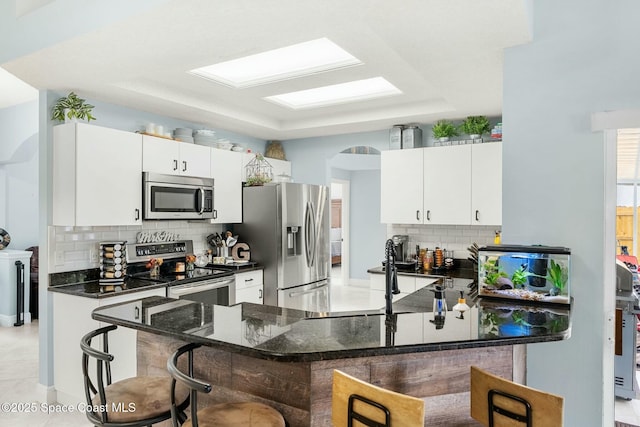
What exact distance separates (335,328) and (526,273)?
119 cm

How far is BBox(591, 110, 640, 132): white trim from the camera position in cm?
226

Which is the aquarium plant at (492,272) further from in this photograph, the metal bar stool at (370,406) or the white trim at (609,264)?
the metal bar stool at (370,406)

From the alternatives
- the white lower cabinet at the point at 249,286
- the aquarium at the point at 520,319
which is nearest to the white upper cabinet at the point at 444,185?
the white lower cabinet at the point at 249,286

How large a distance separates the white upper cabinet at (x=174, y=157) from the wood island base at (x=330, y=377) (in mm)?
2469

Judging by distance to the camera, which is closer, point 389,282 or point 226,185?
point 389,282

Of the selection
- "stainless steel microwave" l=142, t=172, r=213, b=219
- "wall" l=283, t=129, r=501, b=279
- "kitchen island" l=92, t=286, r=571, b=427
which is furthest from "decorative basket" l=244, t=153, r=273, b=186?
"kitchen island" l=92, t=286, r=571, b=427

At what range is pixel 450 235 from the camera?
16.1ft

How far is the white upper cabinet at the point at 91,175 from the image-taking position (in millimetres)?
3426

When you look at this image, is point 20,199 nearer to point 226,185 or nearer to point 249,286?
point 226,185

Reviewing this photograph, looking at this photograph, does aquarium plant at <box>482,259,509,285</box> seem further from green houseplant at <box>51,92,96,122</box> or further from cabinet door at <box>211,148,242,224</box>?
green houseplant at <box>51,92,96,122</box>

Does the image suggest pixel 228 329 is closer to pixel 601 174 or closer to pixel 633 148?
pixel 601 174

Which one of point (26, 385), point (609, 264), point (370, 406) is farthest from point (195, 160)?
point (609, 264)

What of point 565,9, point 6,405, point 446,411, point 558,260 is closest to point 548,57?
point 565,9

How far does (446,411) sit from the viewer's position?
72.3 inches
